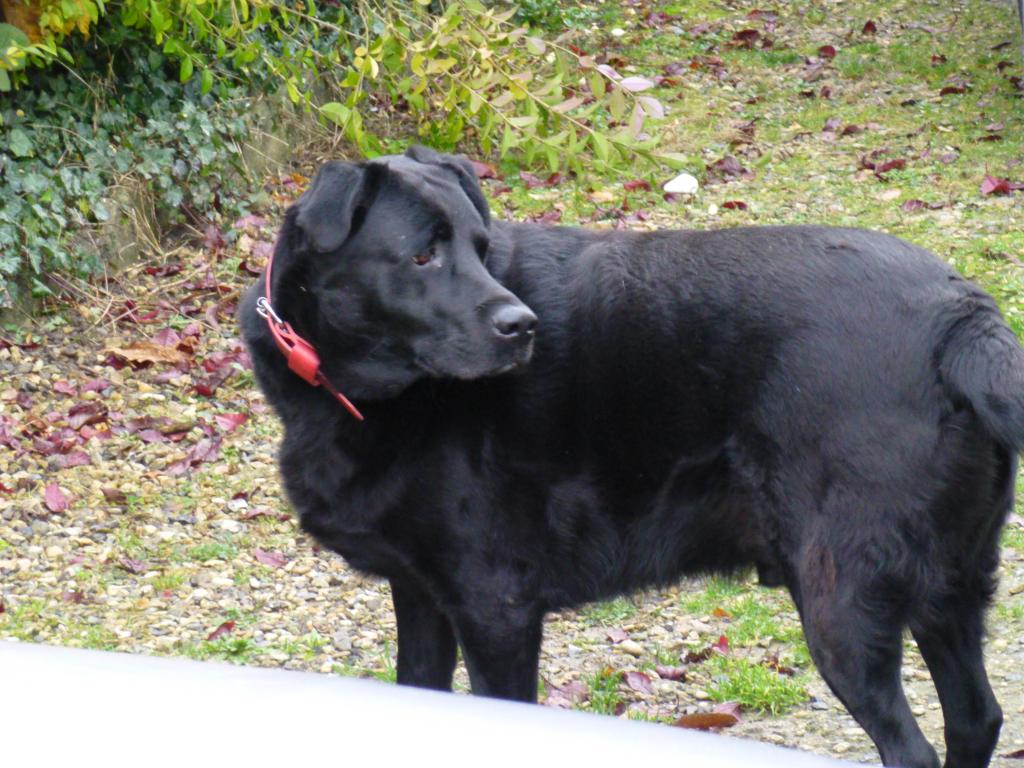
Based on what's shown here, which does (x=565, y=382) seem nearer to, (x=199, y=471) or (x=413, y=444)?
(x=413, y=444)

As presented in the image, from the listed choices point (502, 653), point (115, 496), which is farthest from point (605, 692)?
point (115, 496)

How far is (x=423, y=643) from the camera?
3715 mm

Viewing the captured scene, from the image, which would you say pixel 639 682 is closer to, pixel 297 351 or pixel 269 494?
pixel 297 351

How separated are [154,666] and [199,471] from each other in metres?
3.89

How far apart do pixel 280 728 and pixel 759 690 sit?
9.12 ft

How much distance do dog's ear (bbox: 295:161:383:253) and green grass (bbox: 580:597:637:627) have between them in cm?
175

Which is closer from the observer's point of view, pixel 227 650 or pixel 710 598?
pixel 227 650

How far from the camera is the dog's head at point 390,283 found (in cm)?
332

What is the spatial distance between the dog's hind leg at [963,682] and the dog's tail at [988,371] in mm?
530

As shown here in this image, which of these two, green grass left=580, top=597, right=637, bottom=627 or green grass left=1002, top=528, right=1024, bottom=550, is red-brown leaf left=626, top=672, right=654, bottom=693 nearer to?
green grass left=580, top=597, right=637, bottom=627

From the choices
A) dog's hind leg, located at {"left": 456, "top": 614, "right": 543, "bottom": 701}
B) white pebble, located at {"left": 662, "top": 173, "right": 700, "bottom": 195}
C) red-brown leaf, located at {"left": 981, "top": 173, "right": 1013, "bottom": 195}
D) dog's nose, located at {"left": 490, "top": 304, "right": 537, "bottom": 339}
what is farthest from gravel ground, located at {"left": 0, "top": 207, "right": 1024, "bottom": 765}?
red-brown leaf, located at {"left": 981, "top": 173, "right": 1013, "bottom": 195}

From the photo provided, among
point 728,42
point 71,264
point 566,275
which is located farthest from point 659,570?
point 728,42

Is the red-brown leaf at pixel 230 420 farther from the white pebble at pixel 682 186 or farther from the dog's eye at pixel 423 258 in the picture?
the white pebble at pixel 682 186

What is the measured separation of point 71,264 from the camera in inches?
247
